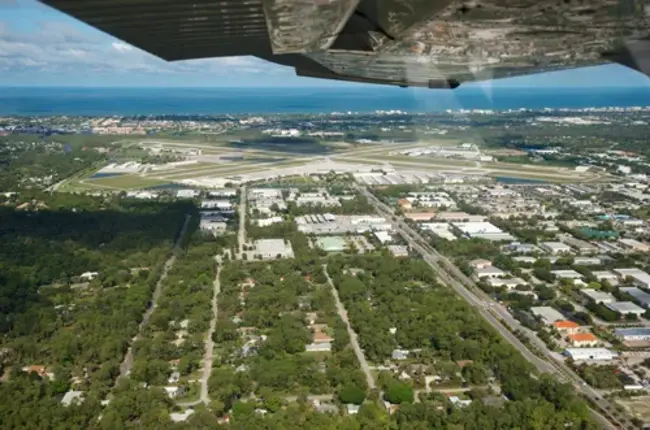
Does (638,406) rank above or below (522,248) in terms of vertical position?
below

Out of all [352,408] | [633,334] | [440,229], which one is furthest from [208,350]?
[440,229]

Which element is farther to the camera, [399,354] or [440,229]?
[440,229]

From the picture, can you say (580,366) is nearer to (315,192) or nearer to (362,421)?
(362,421)

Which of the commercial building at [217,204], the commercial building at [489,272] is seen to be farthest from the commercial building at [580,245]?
the commercial building at [217,204]

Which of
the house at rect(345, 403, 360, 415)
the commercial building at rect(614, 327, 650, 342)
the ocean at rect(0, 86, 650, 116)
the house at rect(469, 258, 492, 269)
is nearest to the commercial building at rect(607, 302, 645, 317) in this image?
the commercial building at rect(614, 327, 650, 342)

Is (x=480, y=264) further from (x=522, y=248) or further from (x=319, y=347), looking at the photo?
(x=319, y=347)

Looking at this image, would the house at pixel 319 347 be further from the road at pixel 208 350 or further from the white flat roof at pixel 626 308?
the white flat roof at pixel 626 308
